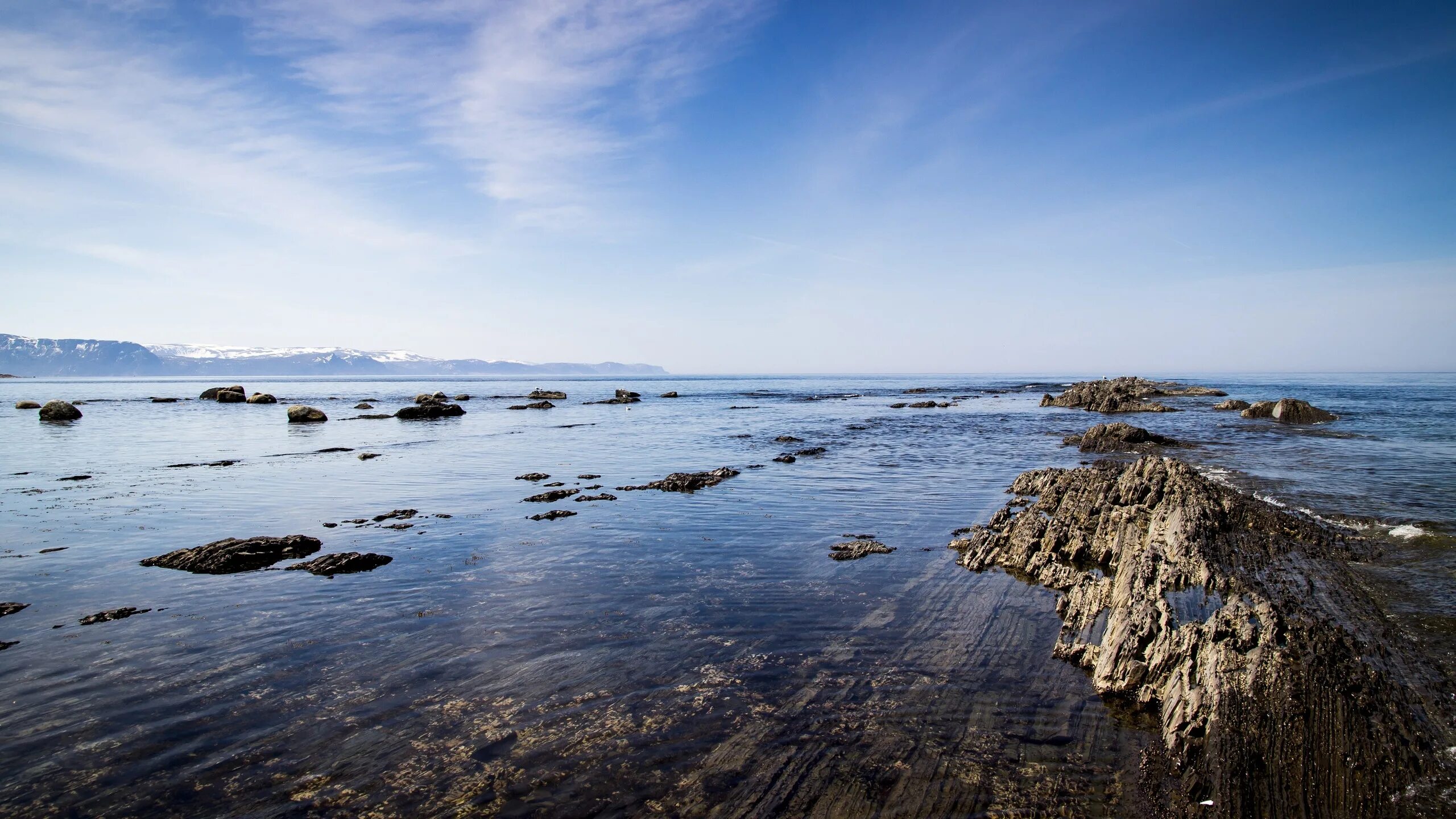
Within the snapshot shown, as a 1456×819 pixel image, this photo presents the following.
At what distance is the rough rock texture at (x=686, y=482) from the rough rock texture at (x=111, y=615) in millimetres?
12304

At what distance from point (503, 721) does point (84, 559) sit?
1244 centimetres

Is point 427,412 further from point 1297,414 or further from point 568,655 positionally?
point 1297,414

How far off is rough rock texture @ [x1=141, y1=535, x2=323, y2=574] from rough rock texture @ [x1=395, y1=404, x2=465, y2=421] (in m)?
46.5

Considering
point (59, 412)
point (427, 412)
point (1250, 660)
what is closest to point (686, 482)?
point (1250, 660)

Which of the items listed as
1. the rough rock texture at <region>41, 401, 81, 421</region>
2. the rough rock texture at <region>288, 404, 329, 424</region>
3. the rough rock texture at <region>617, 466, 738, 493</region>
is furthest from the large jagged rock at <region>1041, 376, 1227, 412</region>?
the rough rock texture at <region>41, 401, 81, 421</region>

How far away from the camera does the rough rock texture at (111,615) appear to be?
380 inches

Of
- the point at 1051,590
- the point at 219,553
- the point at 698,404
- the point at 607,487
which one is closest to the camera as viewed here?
the point at 1051,590

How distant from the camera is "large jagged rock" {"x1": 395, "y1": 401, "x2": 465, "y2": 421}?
57156 mm

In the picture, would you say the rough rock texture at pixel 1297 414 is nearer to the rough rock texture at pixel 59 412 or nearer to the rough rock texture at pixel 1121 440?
the rough rock texture at pixel 1121 440

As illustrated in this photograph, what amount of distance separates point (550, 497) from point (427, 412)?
1768 inches

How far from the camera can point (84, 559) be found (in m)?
12.8

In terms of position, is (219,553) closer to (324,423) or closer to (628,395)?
(324,423)

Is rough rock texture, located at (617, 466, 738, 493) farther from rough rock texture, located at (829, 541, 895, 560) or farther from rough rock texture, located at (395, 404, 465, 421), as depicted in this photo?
rough rock texture, located at (395, 404, 465, 421)

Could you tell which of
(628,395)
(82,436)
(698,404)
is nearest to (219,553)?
(82,436)
